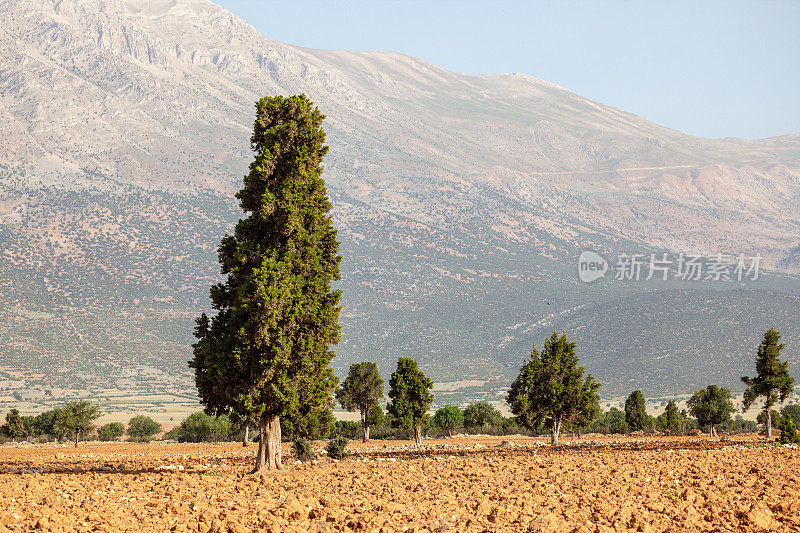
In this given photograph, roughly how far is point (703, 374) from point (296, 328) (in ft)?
440

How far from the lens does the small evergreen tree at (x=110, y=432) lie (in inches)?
3313

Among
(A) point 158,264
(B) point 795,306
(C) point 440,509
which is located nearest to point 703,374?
(B) point 795,306

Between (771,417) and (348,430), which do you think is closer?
(771,417)

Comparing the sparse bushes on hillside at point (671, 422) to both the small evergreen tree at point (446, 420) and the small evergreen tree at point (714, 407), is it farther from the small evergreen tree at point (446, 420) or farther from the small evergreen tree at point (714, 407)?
the small evergreen tree at point (446, 420)

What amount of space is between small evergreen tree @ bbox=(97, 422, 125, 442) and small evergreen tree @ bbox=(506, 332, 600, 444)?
52484mm

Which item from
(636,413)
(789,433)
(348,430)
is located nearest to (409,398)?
(789,433)

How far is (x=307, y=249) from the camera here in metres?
26.4

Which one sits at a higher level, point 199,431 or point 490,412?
point 490,412

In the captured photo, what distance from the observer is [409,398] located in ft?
192

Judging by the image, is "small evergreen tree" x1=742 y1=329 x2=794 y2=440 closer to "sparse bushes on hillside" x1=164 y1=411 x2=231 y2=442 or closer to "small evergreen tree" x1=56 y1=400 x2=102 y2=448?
"sparse bushes on hillside" x1=164 y1=411 x2=231 y2=442

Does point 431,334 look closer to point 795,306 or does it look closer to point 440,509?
point 795,306

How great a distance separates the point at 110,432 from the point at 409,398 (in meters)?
43.8

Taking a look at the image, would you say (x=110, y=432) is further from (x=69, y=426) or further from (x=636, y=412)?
(x=636, y=412)

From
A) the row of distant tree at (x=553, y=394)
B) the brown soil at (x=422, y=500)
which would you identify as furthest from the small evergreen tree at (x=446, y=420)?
the brown soil at (x=422, y=500)
